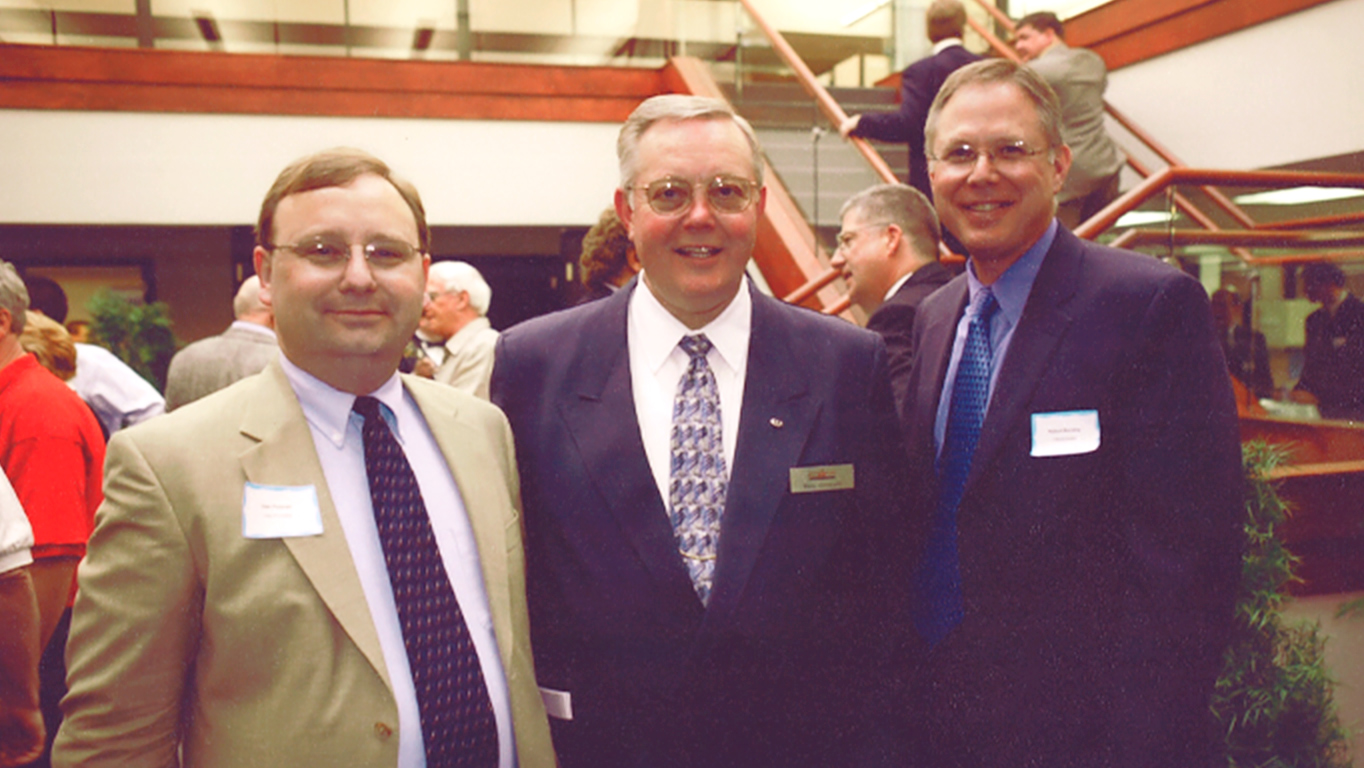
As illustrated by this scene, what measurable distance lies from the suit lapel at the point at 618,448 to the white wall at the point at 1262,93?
212 inches

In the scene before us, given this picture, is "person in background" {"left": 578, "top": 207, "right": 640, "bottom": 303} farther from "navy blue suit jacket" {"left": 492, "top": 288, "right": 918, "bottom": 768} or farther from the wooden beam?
the wooden beam

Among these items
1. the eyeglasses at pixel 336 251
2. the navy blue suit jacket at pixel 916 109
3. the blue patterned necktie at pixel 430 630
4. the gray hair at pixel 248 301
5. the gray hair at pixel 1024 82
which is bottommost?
the blue patterned necktie at pixel 430 630

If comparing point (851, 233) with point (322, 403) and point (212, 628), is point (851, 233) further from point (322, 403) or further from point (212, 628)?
point (212, 628)

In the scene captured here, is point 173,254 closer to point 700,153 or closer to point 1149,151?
point 1149,151

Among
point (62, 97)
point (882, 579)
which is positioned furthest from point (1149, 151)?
point (62, 97)

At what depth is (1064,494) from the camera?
1.81 metres

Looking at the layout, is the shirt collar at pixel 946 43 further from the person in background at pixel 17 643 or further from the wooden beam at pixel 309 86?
the person in background at pixel 17 643

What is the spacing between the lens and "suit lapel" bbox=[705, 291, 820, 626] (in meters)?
1.67

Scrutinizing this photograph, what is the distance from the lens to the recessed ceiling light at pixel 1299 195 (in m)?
4.30

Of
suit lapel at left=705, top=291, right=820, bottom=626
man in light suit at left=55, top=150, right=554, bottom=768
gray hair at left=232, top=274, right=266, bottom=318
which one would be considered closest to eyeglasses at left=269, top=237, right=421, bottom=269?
man in light suit at left=55, top=150, right=554, bottom=768

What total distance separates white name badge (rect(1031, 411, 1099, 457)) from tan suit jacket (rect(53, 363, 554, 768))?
119 centimetres

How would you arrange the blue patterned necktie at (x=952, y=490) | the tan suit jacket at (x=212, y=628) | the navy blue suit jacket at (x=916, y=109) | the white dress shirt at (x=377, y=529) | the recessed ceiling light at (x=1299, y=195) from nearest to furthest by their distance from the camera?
the tan suit jacket at (x=212, y=628)
the white dress shirt at (x=377, y=529)
the blue patterned necktie at (x=952, y=490)
the recessed ceiling light at (x=1299, y=195)
the navy blue suit jacket at (x=916, y=109)

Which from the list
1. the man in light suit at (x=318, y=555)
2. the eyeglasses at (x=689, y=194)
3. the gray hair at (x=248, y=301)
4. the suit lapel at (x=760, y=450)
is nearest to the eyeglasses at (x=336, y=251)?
the man in light suit at (x=318, y=555)

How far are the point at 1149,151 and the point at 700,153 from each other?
6191mm
